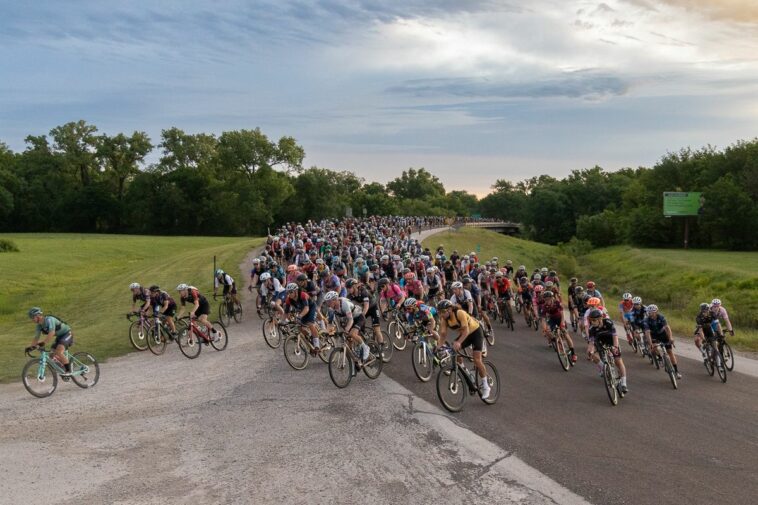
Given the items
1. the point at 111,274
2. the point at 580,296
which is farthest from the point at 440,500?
the point at 111,274

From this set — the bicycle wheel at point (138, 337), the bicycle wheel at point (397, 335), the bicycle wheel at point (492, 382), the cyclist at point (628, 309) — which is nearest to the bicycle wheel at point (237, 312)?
the bicycle wheel at point (138, 337)

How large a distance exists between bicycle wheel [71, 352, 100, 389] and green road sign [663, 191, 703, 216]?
76.4 m

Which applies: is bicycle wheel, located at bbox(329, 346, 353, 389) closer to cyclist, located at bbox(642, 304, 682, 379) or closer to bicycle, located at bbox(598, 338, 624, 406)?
bicycle, located at bbox(598, 338, 624, 406)

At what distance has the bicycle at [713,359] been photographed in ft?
44.3

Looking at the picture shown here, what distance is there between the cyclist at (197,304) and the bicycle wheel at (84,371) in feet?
9.03

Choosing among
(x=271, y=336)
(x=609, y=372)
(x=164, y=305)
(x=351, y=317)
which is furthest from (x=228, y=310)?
(x=609, y=372)

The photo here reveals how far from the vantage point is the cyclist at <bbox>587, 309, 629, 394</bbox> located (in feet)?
37.2

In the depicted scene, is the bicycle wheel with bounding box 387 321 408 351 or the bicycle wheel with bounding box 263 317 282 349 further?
the bicycle wheel with bounding box 263 317 282 349

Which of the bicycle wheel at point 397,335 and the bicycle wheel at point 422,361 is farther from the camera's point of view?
the bicycle wheel at point 397,335

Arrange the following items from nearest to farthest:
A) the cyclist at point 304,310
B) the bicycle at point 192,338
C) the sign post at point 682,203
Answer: the cyclist at point 304,310 < the bicycle at point 192,338 < the sign post at point 682,203

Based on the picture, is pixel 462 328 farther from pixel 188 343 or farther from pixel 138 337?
pixel 138 337

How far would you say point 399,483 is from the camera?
8.01 metres

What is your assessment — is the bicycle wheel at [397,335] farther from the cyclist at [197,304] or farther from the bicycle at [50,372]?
the bicycle at [50,372]

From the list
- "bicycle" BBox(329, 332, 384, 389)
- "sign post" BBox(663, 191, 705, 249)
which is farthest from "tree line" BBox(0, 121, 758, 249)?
"bicycle" BBox(329, 332, 384, 389)
